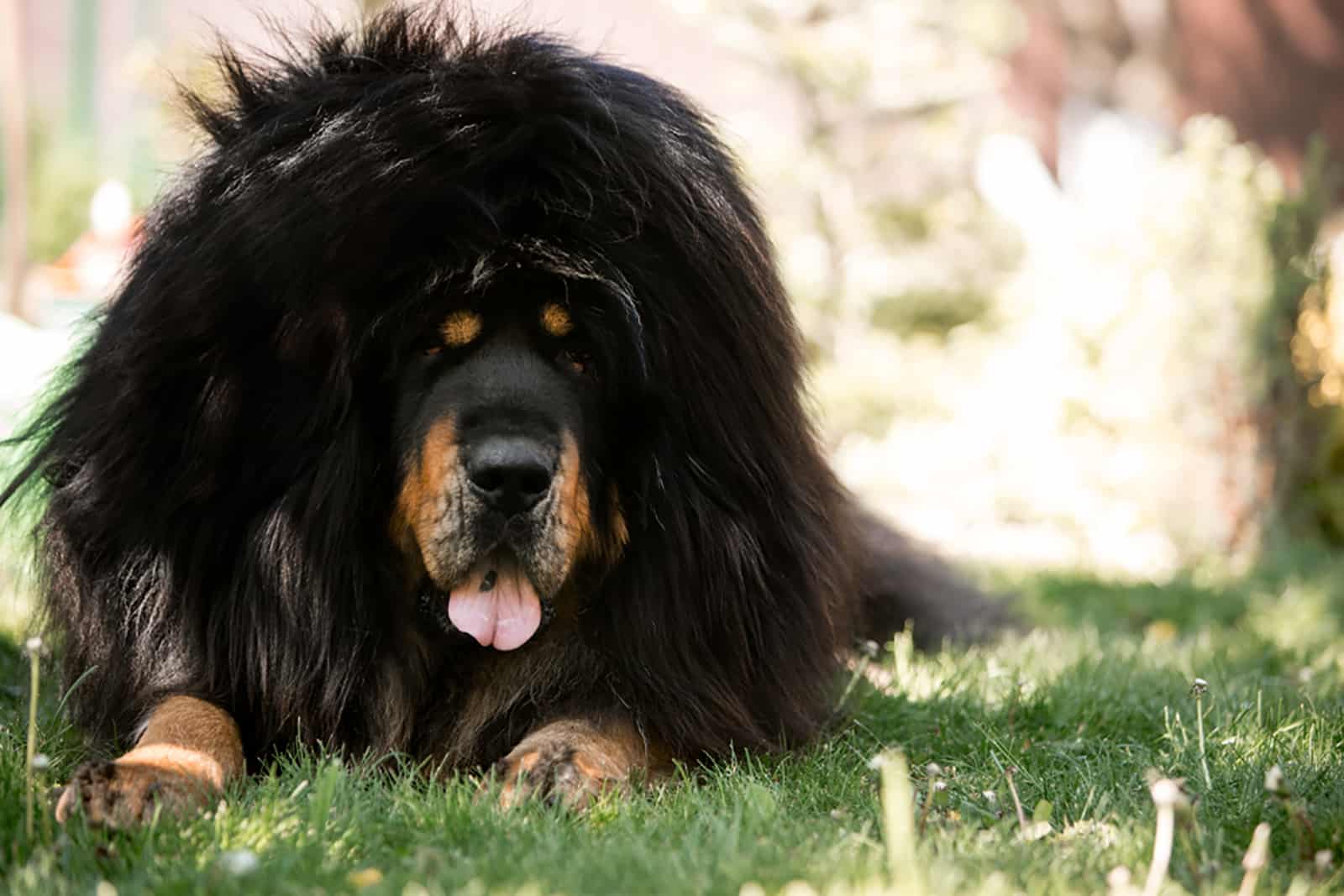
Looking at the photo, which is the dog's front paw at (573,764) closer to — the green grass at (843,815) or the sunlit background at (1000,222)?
the green grass at (843,815)

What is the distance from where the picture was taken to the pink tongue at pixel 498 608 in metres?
3.00

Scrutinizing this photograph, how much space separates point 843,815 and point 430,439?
1.10m

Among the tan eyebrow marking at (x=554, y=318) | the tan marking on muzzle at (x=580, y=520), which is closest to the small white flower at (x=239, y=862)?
the tan marking on muzzle at (x=580, y=520)

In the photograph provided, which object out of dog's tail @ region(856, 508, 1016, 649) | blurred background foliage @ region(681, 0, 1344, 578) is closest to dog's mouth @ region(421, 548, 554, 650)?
dog's tail @ region(856, 508, 1016, 649)

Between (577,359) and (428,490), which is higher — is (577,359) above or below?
above

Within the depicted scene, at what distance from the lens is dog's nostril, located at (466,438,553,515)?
284cm

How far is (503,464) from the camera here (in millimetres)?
2832

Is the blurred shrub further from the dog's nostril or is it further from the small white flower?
the small white flower

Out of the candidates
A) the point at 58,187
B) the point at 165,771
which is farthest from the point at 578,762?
the point at 58,187

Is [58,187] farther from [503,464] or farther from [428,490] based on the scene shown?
[503,464]

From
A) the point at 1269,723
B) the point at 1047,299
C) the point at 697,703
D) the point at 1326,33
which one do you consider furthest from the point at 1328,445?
the point at 1326,33

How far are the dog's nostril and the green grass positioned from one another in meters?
0.55

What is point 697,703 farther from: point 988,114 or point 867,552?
point 988,114

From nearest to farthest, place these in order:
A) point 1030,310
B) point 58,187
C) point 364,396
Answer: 1. point 364,396
2. point 1030,310
3. point 58,187
